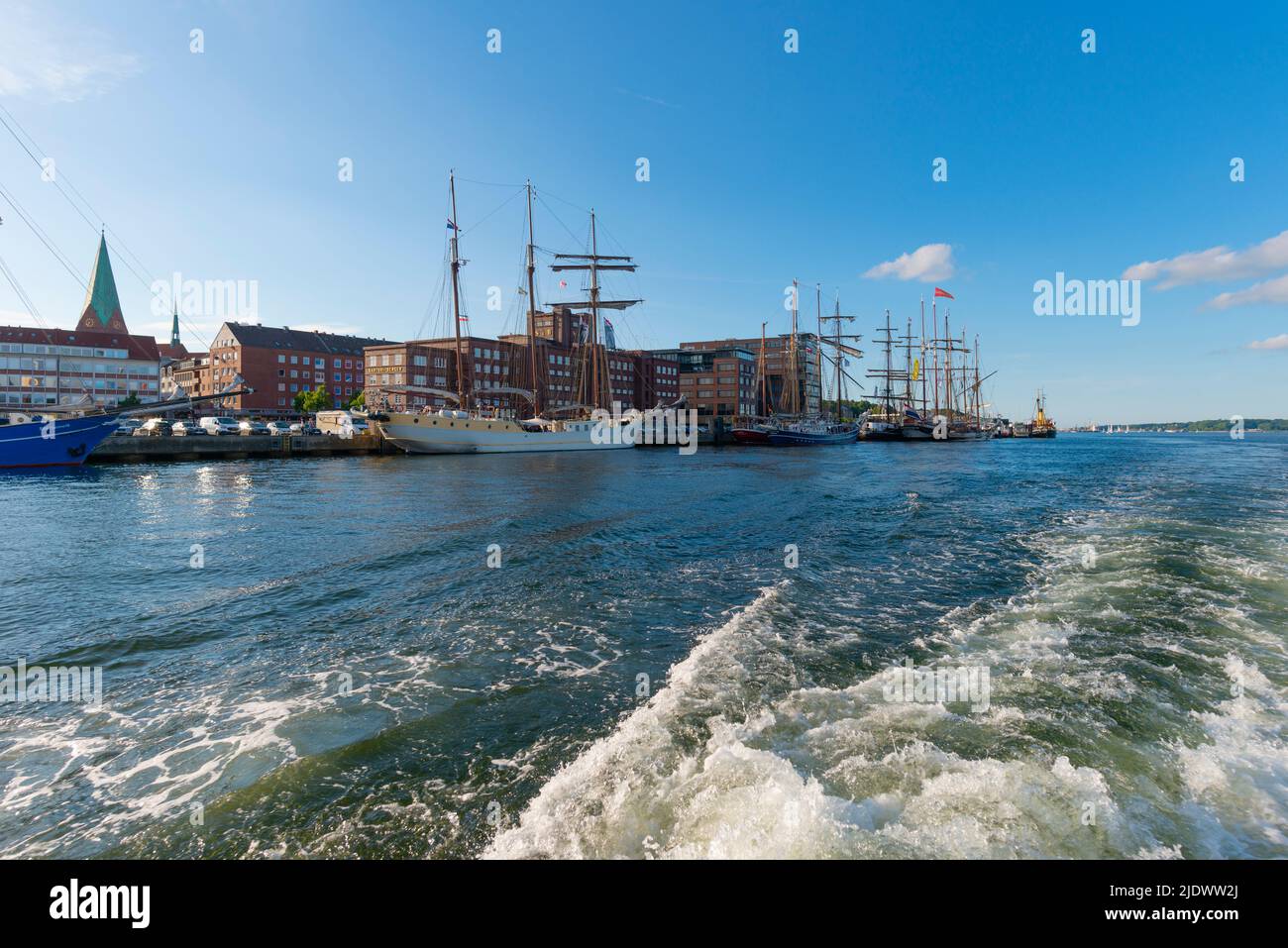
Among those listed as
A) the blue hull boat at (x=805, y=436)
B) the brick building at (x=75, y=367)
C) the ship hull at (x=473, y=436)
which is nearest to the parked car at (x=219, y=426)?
the ship hull at (x=473, y=436)

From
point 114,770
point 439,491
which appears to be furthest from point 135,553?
point 439,491

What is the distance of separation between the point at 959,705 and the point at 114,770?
32.2 ft

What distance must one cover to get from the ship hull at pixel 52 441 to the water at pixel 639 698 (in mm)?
31138

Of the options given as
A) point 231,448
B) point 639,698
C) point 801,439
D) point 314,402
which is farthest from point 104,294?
point 639,698

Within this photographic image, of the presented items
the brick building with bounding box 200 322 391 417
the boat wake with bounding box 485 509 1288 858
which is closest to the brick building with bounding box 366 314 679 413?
the brick building with bounding box 200 322 391 417

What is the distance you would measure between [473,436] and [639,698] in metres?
66.5

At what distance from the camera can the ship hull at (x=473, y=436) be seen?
65.9 m

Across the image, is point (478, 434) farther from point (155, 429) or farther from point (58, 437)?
point (58, 437)

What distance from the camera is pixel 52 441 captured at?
139ft

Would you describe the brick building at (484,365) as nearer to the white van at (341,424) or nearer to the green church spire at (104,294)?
the white van at (341,424)

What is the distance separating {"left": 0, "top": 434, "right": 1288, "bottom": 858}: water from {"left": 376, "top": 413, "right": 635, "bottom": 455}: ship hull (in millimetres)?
47016

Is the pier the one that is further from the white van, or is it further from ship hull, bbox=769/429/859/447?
ship hull, bbox=769/429/859/447

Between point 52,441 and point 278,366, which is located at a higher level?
point 278,366
